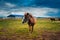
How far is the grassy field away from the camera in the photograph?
7.86 ft

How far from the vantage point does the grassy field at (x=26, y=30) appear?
2396mm

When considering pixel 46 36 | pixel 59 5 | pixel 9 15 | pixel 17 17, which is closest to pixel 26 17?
pixel 17 17

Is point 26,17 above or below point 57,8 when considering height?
below

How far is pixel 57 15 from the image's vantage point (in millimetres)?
2471

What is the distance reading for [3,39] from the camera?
2383 millimetres

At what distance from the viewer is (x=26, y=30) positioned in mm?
2424

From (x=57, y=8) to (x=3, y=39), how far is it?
113 cm

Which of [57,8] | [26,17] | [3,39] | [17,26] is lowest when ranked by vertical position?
[3,39]

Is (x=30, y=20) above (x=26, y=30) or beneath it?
above

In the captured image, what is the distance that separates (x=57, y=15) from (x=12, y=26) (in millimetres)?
843

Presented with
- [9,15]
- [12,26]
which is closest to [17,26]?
[12,26]

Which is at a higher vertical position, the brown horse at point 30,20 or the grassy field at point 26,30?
the brown horse at point 30,20

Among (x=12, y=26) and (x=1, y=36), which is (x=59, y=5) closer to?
(x=12, y=26)

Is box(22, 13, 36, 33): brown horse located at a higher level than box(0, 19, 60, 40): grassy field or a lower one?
higher
